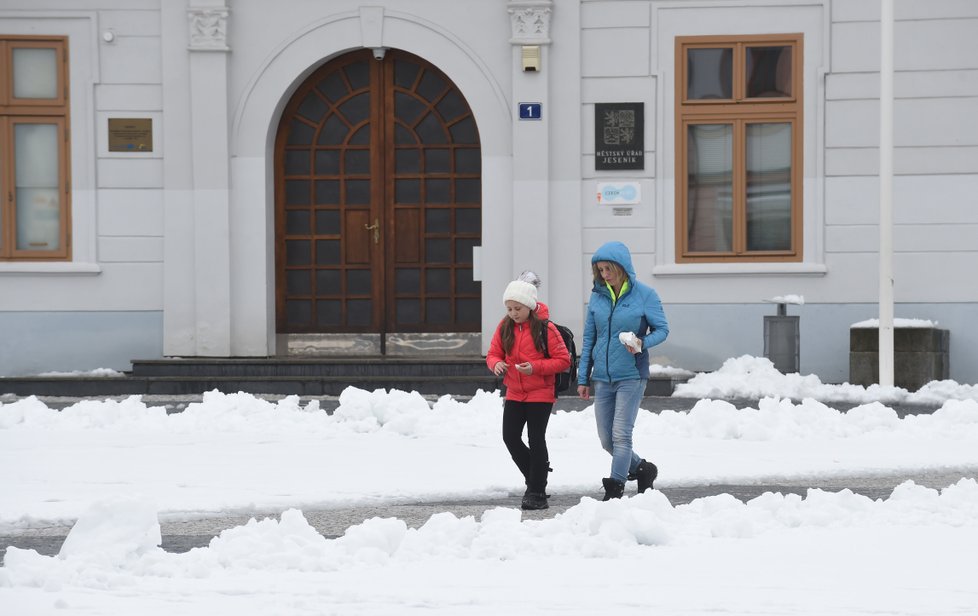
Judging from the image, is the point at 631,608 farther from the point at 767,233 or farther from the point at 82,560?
the point at 767,233

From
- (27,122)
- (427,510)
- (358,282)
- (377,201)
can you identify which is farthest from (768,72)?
(427,510)

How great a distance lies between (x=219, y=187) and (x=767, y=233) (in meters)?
5.95

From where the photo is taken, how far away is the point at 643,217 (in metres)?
16.1

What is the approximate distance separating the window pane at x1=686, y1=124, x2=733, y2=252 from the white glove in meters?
7.80

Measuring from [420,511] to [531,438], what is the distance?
777mm

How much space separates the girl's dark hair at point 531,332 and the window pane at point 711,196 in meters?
7.77

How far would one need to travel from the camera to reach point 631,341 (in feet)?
28.3

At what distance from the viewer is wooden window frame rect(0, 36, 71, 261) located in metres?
16.4

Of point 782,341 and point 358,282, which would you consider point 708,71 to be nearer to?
point 782,341

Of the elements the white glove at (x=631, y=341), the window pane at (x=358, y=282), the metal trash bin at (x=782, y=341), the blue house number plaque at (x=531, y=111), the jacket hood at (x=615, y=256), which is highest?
the blue house number plaque at (x=531, y=111)

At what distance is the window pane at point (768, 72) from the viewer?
16109 millimetres

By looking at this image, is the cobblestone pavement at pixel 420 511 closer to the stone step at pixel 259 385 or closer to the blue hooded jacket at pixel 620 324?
the blue hooded jacket at pixel 620 324

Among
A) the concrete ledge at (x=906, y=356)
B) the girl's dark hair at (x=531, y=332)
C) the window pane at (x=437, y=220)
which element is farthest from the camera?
the window pane at (x=437, y=220)

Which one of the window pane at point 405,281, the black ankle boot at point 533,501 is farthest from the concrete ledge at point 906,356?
the black ankle boot at point 533,501
